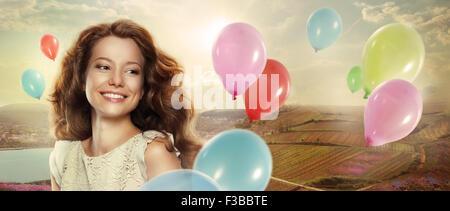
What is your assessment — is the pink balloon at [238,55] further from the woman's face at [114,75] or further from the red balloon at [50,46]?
the red balloon at [50,46]

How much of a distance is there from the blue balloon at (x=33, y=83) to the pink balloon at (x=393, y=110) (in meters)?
2.02

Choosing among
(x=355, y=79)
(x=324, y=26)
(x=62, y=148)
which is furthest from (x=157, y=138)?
(x=355, y=79)

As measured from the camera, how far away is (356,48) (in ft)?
9.12

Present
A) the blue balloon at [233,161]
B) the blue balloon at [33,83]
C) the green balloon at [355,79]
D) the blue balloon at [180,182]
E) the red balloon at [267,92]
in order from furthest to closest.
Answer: the green balloon at [355,79], the blue balloon at [33,83], the red balloon at [267,92], the blue balloon at [233,161], the blue balloon at [180,182]

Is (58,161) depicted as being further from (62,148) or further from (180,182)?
(180,182)

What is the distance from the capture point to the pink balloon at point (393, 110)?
1.75m

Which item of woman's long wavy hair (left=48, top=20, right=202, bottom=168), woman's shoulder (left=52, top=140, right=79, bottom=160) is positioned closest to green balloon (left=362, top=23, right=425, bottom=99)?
woman's long wavy hair (left=48, top=20, right=202, bottom=168)

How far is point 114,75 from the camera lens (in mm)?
A: 1833

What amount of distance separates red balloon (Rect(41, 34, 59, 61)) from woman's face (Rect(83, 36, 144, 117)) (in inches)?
28.8

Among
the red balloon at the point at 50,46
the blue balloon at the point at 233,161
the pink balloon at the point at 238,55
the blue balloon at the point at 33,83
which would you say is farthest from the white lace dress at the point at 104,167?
the red balloon at the point at 50,46
